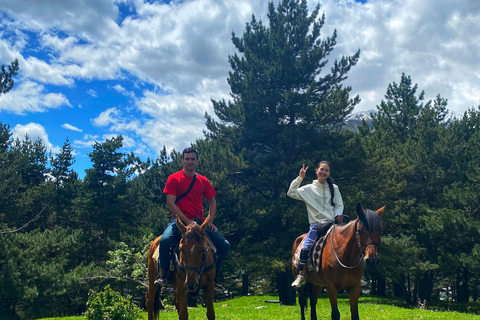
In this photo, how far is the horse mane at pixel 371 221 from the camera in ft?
17.4

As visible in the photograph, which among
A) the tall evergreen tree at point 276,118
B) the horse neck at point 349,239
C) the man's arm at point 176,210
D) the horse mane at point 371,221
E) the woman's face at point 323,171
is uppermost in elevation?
the tall evergreen tree at point 276,118

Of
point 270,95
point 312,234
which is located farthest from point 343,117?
point 312,234

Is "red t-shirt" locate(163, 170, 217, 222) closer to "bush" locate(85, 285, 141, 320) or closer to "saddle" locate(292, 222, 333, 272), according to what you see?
"saddle" locate(292, 222, 333, 272)

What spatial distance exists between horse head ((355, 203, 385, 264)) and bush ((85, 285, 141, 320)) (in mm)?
5129

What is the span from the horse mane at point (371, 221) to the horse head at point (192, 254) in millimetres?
2493

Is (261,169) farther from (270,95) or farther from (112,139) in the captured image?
(112,139)

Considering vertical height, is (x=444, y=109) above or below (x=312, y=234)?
above

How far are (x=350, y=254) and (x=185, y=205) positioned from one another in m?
2.89

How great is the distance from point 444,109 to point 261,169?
938 inches

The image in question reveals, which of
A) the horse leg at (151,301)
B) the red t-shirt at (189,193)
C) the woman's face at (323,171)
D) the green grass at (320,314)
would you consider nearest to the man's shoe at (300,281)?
the woman's face at (323,171)

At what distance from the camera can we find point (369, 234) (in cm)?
532

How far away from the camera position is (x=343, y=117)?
844 inches

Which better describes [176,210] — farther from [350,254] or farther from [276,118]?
[276,118]

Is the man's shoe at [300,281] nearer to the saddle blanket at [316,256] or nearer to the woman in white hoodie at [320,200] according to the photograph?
the woman in white hoodie at [320,200]
